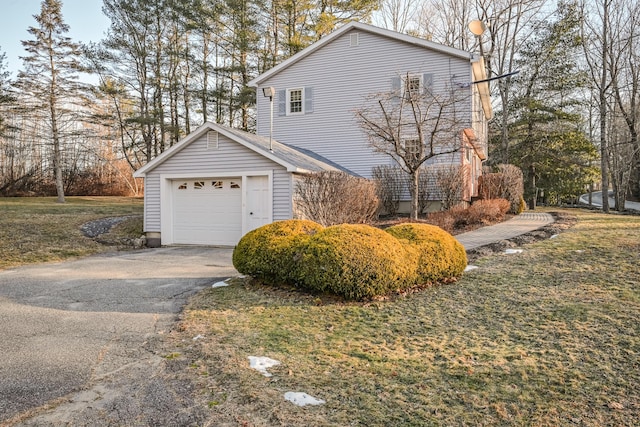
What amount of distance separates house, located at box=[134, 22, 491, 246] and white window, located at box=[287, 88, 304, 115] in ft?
0.16

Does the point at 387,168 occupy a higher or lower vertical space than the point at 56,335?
higher

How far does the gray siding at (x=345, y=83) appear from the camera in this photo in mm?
16578

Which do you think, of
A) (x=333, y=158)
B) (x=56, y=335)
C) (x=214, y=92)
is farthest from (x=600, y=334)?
(x=214, y=92)

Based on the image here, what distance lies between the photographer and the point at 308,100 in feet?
59.1

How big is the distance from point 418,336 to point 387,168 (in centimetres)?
1245

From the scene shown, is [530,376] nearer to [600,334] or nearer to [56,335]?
[600,334]

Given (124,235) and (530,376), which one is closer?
(530,376)

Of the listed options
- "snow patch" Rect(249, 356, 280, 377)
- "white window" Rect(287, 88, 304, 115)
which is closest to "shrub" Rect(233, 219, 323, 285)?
"snow patch" Rect(249, 356, 280, 377)

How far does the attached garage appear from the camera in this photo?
11.5m

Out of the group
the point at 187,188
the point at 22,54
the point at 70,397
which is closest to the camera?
the point at 70,397

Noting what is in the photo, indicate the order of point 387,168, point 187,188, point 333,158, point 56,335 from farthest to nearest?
point 333,158, point 387,168, point 187,188, point 56,335

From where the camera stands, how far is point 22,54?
68.1 ft

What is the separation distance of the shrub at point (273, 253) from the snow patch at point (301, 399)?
291 centimetres

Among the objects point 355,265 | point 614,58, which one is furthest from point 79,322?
point 614,58
